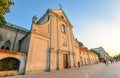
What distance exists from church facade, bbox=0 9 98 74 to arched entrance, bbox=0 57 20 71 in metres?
0.63

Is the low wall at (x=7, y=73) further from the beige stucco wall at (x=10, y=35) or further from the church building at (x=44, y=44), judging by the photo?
the beige stucco wall at (x=10, y=35)

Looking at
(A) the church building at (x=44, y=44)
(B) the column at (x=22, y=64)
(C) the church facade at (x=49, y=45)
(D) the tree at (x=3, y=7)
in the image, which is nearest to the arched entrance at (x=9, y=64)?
(B) the column at (x=22, y=64)

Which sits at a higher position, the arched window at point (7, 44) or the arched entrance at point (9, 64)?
the arched window at point (7, 44)

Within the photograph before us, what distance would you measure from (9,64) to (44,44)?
694cm

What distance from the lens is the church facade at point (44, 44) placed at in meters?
14.7

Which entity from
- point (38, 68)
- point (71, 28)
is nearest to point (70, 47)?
point (71, 28)

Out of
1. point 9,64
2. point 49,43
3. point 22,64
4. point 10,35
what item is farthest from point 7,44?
point 9,64

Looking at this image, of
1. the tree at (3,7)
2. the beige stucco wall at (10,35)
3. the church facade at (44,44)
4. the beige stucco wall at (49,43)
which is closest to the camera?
the tree at (3,7)

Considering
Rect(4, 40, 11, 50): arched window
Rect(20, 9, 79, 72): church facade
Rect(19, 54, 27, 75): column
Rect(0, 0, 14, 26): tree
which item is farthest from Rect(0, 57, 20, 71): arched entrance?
Rect(4, 40, 11, 50): arched window

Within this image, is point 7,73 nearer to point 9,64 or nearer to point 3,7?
point 9,64

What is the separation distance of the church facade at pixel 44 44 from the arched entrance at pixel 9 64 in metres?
0.63

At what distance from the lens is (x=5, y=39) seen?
69.4ft

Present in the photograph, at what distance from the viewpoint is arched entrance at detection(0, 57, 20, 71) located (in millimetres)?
11498

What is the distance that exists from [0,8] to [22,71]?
8672mm
